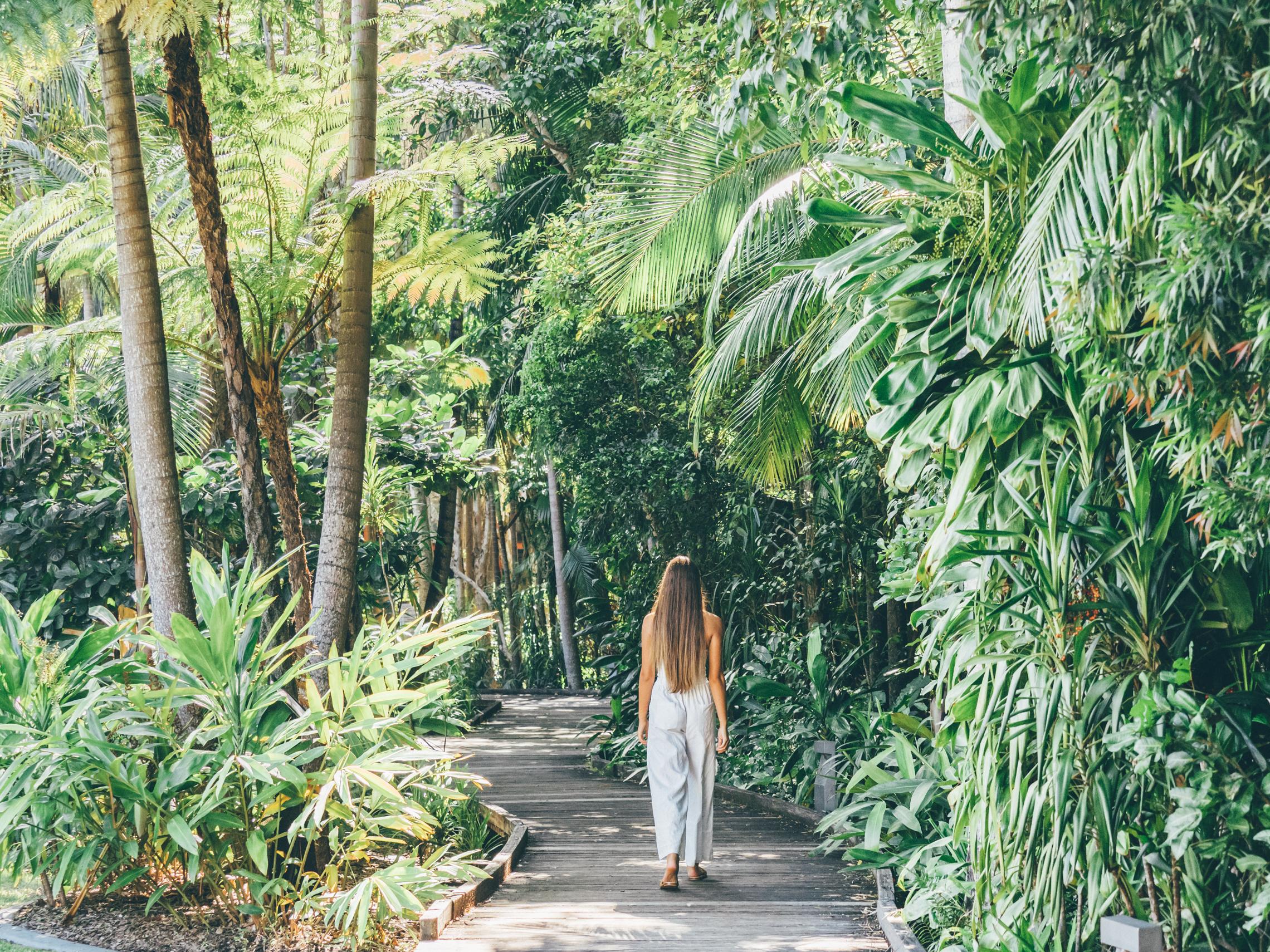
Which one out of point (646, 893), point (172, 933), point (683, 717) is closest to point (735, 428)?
point (683, 717)

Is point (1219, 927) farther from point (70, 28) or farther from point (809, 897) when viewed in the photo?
point (70, 28)

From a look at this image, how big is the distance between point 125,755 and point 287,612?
3.13 ft

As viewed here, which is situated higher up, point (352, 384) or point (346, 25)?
point (346, 25)

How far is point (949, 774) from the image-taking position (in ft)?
15.5

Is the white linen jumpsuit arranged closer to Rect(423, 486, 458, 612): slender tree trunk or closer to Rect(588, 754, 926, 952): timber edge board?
Rect(588, 754, 926, 952): timber edge board

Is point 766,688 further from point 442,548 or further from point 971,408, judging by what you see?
point 971,408

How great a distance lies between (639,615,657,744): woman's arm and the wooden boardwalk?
0.90m

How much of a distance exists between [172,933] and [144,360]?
2922mm

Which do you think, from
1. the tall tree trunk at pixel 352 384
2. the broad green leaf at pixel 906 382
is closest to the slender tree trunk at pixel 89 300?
the tall tree trunk at pixel 352 384

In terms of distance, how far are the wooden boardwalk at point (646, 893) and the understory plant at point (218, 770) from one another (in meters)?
0.52

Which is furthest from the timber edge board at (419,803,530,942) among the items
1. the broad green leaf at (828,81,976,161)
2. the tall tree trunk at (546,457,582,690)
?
the tall tree trunk at (546,457,582,690)

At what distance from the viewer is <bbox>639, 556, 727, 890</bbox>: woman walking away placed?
19.8ft

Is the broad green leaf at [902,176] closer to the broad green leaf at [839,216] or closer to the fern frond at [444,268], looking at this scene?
the broad green leaf at [839,216]

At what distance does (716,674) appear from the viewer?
6.20m
